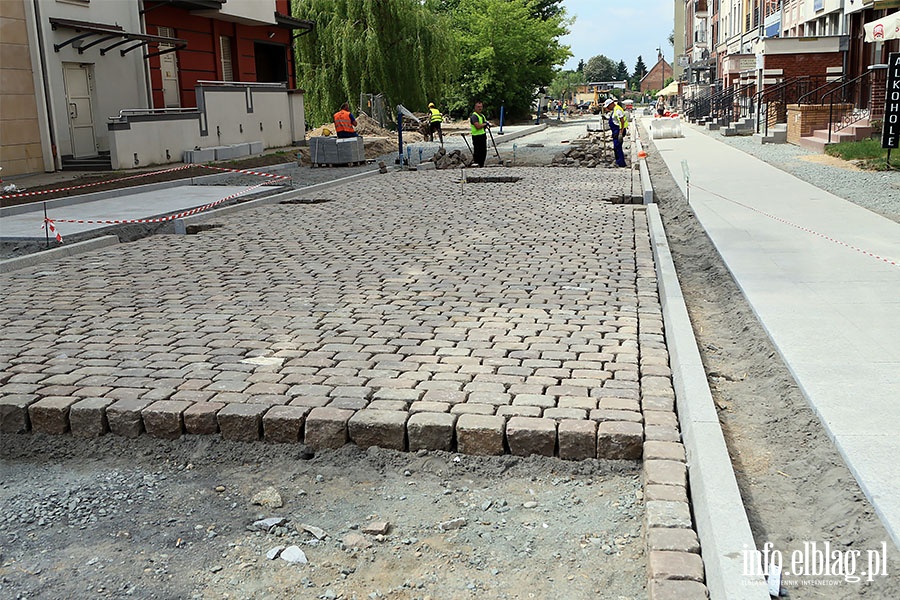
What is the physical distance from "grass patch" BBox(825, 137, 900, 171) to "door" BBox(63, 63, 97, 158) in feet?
61.9

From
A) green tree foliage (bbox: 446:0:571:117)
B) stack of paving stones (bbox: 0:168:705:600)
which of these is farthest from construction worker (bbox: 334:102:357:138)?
green tree foliage (bbox: 446:0:571:117)

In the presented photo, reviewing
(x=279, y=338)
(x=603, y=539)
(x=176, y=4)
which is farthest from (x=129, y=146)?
(x=603, y=539)

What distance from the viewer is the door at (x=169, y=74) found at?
89.5ft

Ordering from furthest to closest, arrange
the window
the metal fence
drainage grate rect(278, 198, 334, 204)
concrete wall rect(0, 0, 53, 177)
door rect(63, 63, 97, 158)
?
the metal fence < the window < door rect(63, 63, 97, 158) < concrete wall rect(0, 0, 53, 177) < drainage grate rect(278, 198, 334, 204)

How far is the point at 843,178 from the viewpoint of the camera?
53.3 feet

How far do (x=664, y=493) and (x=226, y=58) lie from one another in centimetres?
3073

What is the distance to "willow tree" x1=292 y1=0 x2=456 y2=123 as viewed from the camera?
36844 mm

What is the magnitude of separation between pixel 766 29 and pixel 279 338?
147 feet

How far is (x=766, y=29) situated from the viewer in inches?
1781

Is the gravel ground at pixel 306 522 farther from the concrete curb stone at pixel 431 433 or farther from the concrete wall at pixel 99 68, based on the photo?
the concrete wall at pixel 99 68

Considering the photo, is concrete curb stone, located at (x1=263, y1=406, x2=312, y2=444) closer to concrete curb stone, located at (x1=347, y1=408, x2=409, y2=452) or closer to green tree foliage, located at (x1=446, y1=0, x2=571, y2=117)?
concrete curb stone, located at (x1=347, y1=408, x2=409, y2=452)

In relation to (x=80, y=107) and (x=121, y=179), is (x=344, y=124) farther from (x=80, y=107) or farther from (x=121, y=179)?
(x=80, y=107)

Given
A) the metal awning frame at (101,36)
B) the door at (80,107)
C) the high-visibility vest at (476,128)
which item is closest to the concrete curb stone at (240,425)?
the high-visibility vest at (476,128)

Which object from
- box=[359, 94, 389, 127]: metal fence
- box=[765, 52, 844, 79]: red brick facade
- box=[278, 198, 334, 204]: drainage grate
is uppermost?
box=[765, 52, 844, 79]: red brick facade
